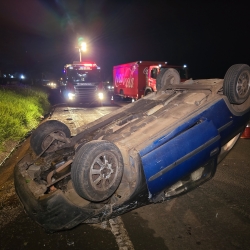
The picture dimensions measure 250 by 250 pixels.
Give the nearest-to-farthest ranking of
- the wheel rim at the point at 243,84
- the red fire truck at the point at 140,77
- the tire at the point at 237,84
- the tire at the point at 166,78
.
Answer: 1. the tire at the point at 237,84
2. the wheel rim at the point at 243,84
3. the tire at the point at 166,78
4. the red fire truck at the point at 140,77

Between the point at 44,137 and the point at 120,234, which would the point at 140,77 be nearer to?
the point at 44,137

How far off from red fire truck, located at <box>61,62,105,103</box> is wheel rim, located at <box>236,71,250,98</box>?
13.5 metres

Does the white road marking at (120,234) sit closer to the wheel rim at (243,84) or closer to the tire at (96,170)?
the tire at (96,170)

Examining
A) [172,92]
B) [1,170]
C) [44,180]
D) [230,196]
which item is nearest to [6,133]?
[1,170]

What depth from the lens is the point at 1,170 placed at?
5.20 metres

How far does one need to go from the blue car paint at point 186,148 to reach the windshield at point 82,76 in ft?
46.1

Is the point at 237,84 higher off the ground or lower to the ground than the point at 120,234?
higher

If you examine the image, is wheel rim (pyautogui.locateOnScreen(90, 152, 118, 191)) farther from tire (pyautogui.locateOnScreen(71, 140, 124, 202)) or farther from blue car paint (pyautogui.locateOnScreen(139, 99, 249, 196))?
blue car paint (pyautogui.locateOnScreen(139, 99, 249, 196))

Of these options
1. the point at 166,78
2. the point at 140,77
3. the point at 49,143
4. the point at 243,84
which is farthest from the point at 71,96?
the point at 243,84

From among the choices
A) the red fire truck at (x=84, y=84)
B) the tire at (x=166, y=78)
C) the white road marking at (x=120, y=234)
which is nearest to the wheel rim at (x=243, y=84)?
the tire at (x=166, y=78)

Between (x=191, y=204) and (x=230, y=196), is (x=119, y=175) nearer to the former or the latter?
(x=191, y=204)

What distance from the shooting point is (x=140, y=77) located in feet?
52.7

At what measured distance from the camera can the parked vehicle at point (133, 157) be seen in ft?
8.64

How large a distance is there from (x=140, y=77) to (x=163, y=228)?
45.5 feet
